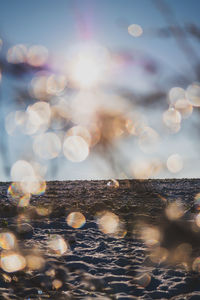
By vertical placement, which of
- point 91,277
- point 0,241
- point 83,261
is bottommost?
point 91,277

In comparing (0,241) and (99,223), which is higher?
(99,223)

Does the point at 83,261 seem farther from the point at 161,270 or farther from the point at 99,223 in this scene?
the point at 99,223

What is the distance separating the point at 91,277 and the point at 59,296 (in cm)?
89

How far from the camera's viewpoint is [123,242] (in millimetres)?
7199

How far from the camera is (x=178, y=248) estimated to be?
21.9 feet

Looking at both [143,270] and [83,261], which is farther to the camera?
[83,261]

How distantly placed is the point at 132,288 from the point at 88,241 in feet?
8.91

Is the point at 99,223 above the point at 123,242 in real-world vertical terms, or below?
above

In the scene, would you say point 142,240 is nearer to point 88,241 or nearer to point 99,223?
point 88,241

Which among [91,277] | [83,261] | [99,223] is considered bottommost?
Answer: [91,277]

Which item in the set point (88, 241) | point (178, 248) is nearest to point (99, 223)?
point (88, 241)

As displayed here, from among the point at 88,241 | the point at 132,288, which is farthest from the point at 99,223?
the point at 132,288

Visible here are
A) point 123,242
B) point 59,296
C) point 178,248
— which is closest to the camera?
point 59,296

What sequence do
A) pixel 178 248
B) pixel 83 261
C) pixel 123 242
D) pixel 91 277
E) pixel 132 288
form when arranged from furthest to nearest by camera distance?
pixel 123 242 < pixel 178 248 < pixel 83 261 < pixel 91 277 < pixel 132 288
